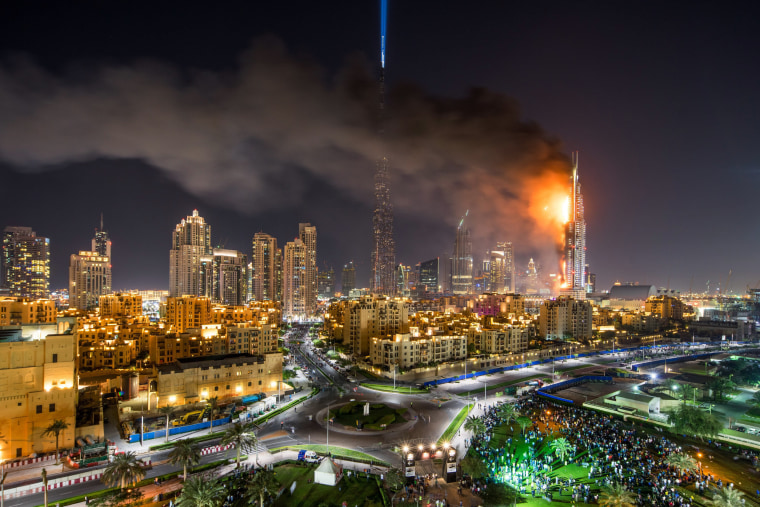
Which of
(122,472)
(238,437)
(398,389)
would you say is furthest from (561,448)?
(122,472)

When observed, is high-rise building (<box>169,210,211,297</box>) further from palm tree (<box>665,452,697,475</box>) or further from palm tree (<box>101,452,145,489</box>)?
palm tree (<box>665,452,697,475</box>)

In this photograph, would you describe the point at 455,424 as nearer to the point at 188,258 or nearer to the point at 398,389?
the point at 398,389

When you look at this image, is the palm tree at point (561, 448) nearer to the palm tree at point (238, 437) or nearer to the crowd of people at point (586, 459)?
the crowd of people at point (586, 459)

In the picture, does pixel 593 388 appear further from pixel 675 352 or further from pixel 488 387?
pixel 675 352

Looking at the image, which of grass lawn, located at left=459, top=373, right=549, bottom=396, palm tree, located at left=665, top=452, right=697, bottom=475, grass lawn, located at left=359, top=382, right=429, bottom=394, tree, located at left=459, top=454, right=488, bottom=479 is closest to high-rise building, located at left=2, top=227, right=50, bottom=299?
grass lawn, located at left=359, top=382, right=429, bottom=394

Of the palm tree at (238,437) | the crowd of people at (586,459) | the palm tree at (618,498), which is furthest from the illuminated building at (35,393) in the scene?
the palm tree at (618,498)

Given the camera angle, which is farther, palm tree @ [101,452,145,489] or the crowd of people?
the crowd of people
